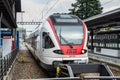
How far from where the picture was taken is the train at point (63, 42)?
15055 millimetres

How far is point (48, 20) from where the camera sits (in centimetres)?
1631

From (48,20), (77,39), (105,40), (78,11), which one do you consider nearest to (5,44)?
(48,20)

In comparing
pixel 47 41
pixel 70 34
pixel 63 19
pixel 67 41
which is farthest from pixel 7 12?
pixel 67 41

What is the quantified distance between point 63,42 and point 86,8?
72.1 metres

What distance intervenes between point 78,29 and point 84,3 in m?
71.9

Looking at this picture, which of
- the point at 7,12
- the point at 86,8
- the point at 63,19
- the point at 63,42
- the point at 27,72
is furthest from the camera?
the point at 86,8

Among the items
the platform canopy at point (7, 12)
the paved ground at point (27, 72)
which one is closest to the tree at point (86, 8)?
the platform canopy at point (7, 12)

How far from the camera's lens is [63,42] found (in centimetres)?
1525

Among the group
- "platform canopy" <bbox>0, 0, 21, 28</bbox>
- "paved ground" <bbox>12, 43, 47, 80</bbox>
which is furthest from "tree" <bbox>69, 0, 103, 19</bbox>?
"paved ground" <bbox>12, 43, 47, 80</bbox>

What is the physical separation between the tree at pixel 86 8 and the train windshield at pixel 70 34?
69377 mm

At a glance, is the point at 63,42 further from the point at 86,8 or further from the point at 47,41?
the point at 86,8

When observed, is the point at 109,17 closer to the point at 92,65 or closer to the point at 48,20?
the point at 48,20

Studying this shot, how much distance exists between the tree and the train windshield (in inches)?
2731

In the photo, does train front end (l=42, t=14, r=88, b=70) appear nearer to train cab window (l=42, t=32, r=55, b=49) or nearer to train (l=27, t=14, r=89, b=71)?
train (l=27, t=14, r=89, b=71)
